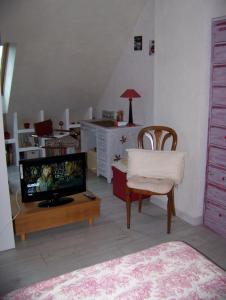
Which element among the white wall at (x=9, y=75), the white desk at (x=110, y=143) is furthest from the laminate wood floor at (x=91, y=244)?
the white wall at (x=9, y=75)

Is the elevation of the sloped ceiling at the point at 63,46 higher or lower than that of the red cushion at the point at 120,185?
higher

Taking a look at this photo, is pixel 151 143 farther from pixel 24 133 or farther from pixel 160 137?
pixel 24 133

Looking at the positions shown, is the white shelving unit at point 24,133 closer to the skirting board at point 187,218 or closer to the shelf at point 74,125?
the shelf at point 74,125

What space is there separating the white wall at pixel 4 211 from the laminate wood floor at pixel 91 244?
86 mm

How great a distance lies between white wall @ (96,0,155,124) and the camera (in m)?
4.04

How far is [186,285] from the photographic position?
5.06 feet

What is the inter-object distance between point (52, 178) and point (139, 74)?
6.78ft

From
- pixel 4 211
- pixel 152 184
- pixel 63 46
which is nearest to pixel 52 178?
pixel 4 211

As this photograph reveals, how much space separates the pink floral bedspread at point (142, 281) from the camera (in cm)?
148

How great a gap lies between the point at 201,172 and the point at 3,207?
184 centimetres

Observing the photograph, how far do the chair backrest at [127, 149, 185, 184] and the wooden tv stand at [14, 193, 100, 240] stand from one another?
0.52 m

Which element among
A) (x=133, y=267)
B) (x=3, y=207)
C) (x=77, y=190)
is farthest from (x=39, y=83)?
(x=133, y=267)

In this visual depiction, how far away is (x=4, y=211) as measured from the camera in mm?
2625

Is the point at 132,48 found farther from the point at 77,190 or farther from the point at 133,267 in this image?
the point at 133,267
